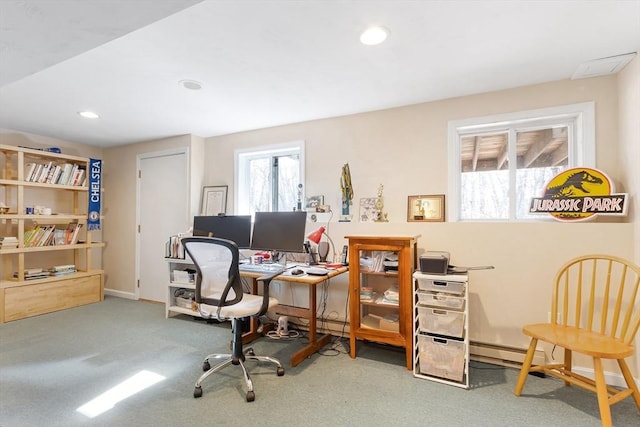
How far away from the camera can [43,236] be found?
386 cm

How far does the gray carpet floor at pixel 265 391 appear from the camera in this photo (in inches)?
69.7

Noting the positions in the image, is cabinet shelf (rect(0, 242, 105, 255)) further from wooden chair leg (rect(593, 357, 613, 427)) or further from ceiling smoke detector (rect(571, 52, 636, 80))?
ceiling smoke detector (rect(571, 52, 636, 80))

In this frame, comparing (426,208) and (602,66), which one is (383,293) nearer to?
(426,208)

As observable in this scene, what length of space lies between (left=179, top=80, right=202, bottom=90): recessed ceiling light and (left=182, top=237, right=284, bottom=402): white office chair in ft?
4.24

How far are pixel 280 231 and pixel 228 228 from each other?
0.70 metres

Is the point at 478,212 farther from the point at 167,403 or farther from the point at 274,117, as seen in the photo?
the point at 167,403

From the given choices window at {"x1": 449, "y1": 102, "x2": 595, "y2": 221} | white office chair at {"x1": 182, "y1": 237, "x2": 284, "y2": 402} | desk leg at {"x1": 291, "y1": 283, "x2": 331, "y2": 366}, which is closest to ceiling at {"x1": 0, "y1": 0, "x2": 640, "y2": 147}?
window at {"x1": 449, "y1": 102, "x2": 595, "y2": 221}

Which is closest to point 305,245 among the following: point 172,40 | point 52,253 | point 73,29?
point 172,40

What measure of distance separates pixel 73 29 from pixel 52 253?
4.30 metres

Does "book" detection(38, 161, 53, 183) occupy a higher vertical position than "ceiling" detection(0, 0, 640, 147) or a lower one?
lower

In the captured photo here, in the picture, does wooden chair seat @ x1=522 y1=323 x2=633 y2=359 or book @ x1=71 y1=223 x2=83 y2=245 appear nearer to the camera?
wooden chair seat @ x1=522 y1=323 x2=633 y2=359

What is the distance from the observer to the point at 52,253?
4.25 metres

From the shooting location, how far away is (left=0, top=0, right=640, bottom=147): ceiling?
1314 mm

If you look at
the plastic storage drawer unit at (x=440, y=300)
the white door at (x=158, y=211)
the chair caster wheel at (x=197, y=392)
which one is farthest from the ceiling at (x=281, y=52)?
the chair caster wheel at (x=197, y=392)
